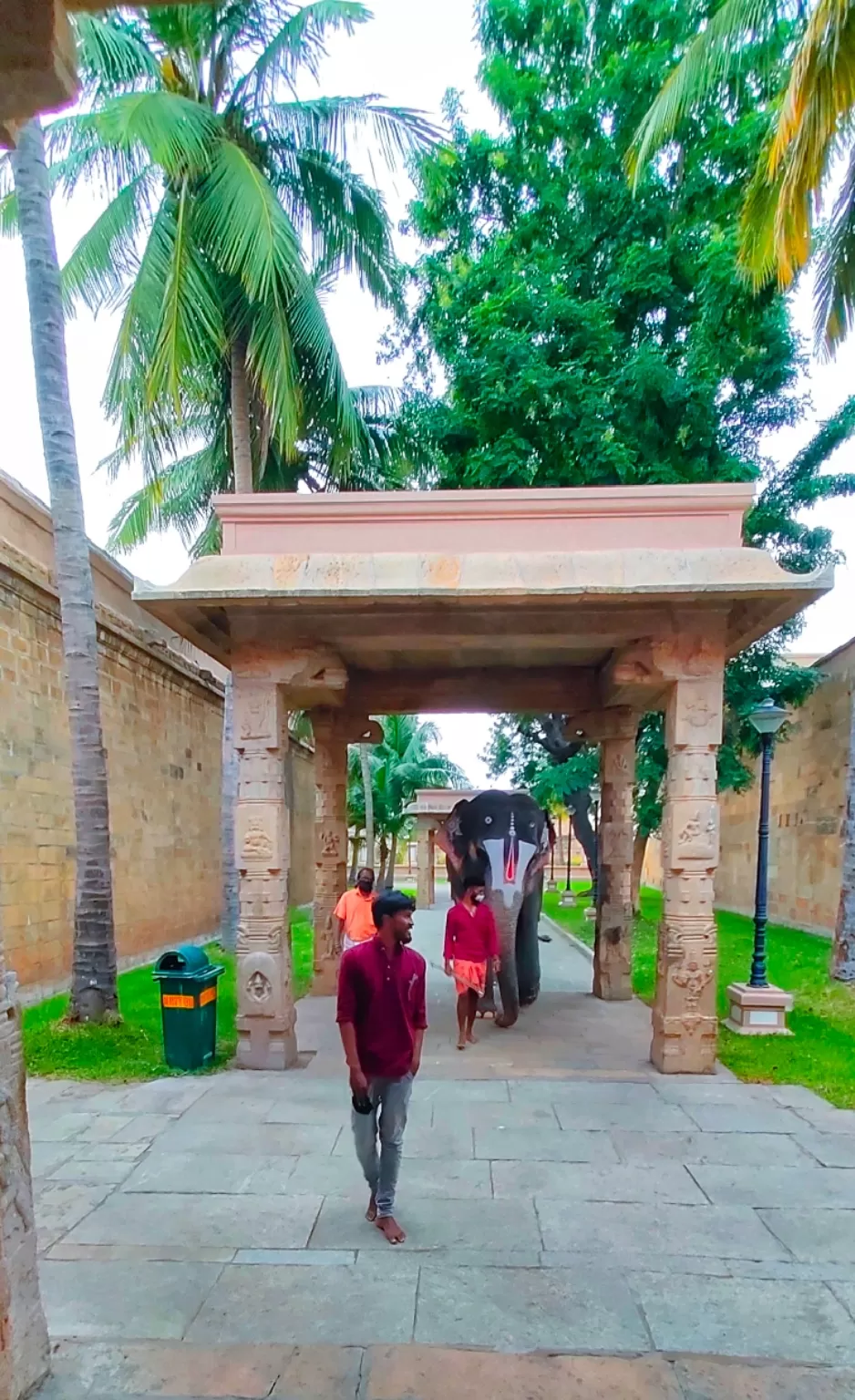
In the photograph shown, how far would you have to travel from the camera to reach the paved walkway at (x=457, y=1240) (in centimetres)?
307

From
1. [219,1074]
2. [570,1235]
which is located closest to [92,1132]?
[219,1074]

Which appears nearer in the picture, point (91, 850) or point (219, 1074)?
point (219, 1074)

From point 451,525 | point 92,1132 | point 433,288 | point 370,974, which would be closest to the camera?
point 370,974

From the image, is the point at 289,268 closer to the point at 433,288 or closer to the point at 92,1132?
the point at 433,288

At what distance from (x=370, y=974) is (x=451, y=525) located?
3.78 m

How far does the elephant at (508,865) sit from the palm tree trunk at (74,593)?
3.50 metres

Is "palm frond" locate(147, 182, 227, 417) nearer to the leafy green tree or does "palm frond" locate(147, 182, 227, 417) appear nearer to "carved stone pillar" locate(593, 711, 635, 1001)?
"carved stone pillar" locate(593, 711, 635, 1001)

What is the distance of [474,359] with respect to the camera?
1302 cm

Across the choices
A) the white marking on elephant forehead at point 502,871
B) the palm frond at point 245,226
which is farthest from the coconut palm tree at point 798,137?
the white marking on elephant forehead at point 502,871

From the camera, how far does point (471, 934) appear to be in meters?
7.34

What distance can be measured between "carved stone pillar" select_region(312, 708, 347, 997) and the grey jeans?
236 inches

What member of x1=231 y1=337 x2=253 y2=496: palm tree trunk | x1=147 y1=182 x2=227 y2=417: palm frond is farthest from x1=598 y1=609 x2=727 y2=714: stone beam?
x1=231 y1=337 x2=253 y2=496: palm tree trunk

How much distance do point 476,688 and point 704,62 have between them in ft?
22.9

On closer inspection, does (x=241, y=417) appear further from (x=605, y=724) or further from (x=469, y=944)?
(x=469, y=944)
